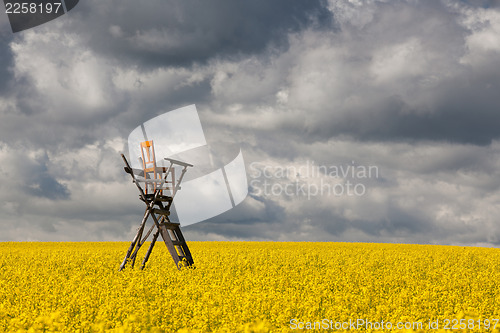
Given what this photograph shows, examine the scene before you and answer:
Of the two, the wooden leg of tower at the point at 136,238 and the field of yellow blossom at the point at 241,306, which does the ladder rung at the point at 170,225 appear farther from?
the field of yellow blossom at the point at 241,306

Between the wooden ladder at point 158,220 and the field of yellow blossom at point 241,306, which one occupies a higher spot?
the wooden ladder at point 158,220

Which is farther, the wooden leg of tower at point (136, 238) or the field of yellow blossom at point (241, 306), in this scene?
the wooden leg of tower at point (136, 238)

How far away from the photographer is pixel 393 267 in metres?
19.2

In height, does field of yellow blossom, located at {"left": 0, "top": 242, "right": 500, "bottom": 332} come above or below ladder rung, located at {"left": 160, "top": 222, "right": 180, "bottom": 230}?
below

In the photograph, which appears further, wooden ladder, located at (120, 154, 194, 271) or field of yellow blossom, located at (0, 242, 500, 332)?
wooden ladder, located at (120, 154, 194, 271)

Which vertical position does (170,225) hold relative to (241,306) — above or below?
above

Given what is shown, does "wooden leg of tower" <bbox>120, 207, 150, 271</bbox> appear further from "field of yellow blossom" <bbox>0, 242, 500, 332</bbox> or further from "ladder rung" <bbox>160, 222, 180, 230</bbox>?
"field of yellow blossom" <bbox>0, 242, 500, 332</bbox>

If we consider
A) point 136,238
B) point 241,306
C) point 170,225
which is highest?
point 170,225

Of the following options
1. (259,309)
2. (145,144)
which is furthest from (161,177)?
(259,309)

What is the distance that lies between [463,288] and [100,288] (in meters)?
10.2

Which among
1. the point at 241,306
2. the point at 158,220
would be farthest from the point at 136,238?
the point at 241,306

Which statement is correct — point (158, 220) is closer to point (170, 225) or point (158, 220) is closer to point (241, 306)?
point (170, 225)

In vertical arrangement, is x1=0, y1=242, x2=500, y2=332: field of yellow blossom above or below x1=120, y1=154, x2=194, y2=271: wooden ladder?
below

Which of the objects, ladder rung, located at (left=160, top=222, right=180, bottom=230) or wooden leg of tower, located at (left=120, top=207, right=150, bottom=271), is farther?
ladder rung, located at (left=160, top=222, right=180, bottom=230)
